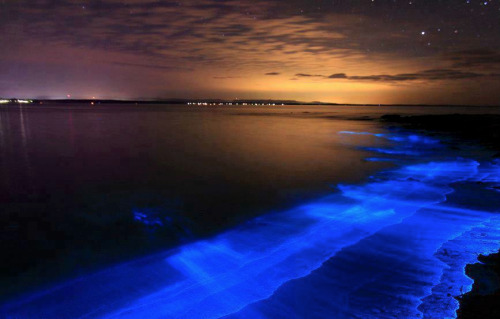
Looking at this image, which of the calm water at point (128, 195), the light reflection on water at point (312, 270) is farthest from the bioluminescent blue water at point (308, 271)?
the calm water at point (128, 195)

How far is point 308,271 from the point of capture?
4.58m

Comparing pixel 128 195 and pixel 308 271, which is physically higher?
pixel 128 195

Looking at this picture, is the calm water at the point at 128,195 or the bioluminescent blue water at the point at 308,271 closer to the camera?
the bioluminescent blue water at the point at 308,271

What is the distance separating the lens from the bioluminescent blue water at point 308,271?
12.2 ft

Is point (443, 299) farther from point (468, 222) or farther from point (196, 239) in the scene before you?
point (196, 239)

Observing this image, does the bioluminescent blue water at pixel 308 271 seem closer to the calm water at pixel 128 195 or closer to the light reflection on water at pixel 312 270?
the light reflection on water at pixel 312 270

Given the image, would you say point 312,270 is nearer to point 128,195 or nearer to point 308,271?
point 308,271

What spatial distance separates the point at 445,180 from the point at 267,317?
904cm

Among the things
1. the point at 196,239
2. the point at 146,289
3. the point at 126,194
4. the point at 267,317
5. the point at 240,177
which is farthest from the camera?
the point at 240,177

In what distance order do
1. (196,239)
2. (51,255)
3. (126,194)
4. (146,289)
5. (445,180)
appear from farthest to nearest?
(445,180) → (126,194) → (196,239) → (51,255) → (146,289)

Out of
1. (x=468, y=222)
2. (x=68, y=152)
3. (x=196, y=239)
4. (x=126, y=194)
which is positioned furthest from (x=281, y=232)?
(x=68, y=152)

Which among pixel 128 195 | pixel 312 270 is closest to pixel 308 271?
pixel 312 270

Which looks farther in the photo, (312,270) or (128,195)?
(128,195)

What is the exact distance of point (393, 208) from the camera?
742cm
